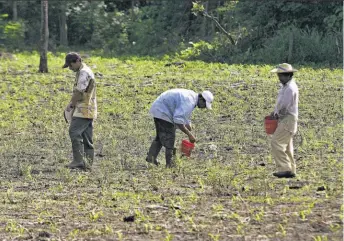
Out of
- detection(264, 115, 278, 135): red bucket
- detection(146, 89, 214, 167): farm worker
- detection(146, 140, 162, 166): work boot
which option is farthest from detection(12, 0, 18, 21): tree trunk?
detection(264, 115, 278, 135): red bucket

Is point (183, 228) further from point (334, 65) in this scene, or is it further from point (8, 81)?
point (334, 65)

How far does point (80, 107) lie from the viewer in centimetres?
1197

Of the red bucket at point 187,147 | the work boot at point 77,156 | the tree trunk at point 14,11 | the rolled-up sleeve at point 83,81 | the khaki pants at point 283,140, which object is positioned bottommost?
the work boot at point 77,156

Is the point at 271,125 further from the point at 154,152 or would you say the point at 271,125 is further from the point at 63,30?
the point at 63,30

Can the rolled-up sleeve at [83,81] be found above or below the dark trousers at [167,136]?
above

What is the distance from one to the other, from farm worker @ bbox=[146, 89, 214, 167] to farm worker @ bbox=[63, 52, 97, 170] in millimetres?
876

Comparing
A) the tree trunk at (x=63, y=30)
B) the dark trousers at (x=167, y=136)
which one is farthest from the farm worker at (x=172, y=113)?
the tree trunk at (x=63, y=30)

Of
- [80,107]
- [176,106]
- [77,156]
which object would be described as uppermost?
[176,106]

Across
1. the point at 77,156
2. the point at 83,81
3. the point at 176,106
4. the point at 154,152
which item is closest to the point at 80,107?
the point at 83,81

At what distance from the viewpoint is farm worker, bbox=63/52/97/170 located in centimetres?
1189

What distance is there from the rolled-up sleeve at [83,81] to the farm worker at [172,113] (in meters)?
0.95

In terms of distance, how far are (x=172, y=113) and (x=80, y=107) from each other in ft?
4.20

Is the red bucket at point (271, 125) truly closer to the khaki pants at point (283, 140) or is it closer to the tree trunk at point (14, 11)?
the khaki pants at point (283, 140)

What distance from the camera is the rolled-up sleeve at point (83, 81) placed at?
1189cm
